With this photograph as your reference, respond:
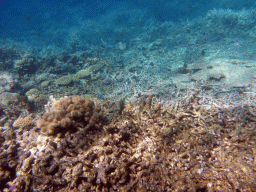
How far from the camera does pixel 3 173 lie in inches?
104

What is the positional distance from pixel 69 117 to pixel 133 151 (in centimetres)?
169

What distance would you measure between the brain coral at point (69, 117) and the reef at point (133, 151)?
21 millimetres

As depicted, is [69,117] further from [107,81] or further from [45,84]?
[45,84]

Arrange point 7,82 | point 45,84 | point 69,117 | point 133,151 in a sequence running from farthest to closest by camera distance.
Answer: point 45,84 → point 7,82 → point 69,117 → point 133,151

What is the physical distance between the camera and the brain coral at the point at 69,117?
2.95 metres

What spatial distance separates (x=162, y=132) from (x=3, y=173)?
3380mm

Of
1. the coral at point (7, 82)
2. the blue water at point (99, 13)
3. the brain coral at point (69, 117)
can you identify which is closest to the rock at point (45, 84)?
the coral at point (7, 82)

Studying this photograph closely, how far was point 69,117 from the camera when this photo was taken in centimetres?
311

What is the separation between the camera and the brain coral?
295cm

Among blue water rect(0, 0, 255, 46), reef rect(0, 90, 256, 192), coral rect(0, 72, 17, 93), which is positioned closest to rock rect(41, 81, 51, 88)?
coral rect(0, 72, 17, 93)

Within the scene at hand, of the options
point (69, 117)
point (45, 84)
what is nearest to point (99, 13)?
point (45, 84)

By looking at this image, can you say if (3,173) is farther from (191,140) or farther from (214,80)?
(214,80)

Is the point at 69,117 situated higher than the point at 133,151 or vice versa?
the point at 69,117

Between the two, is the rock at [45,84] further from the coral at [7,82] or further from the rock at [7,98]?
the rock at [7,98]
